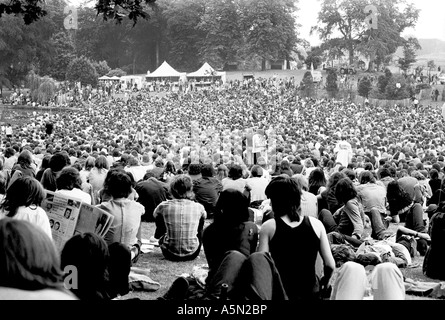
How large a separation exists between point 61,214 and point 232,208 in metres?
1.37

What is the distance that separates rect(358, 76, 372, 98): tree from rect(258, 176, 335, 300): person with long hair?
47.7m

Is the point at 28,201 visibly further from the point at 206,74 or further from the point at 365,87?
the point at 206,74

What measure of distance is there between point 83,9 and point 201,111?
148ft

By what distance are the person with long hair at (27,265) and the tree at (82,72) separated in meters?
60.6

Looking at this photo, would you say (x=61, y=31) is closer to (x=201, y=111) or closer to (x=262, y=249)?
(x=201, y=111)

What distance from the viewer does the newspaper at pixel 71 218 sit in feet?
16.4

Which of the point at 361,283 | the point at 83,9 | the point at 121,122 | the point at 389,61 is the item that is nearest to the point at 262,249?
the point at 361,283

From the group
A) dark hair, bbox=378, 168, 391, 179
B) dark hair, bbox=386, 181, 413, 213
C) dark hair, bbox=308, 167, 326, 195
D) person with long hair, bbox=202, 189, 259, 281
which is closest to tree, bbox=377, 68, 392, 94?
dark hair, bbox=378, 168, 391, 179

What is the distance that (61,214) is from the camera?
17.5 feet

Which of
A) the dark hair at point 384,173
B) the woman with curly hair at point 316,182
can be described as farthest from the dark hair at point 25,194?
the dark hair at point 384,173

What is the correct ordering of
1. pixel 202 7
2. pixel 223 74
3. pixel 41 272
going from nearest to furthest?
pixel 41 272 < pixel 223 74 < pixel 202 7

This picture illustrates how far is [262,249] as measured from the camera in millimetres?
4227

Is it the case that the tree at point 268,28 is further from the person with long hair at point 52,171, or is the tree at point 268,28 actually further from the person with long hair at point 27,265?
the person with long hair at point 27,265

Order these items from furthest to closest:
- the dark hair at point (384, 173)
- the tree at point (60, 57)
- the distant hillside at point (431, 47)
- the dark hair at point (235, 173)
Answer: the distant hillside at point (431, 47) → the tree at point (60, 57) → the dark hair at point (384, 173) → the dark hair at point (235, 173)
